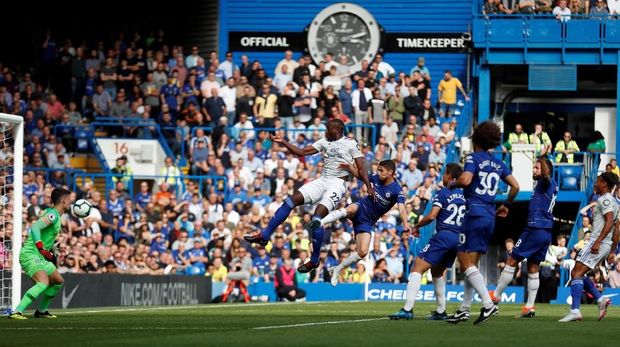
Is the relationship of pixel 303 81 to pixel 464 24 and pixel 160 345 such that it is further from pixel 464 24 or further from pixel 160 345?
pixel 160 345

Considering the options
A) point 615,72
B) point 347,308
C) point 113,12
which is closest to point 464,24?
point 615,72

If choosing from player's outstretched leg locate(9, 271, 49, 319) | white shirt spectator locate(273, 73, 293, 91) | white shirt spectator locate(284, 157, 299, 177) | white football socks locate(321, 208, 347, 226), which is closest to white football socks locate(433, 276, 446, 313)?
white football socks locate(321, 208, 347, 226)

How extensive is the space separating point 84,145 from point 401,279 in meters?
9.53

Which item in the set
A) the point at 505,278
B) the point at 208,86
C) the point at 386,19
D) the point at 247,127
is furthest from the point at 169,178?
the point at 505,278

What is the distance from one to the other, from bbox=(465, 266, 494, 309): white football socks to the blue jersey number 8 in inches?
36.2

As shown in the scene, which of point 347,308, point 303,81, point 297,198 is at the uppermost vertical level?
point 303,81

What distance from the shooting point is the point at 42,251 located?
17406 mm

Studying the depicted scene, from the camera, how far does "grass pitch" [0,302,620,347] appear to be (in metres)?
12.9

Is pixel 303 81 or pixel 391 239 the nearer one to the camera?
pixel 391 239

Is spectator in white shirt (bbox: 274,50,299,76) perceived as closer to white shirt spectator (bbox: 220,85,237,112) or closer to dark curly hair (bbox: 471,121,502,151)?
white shirt spectator (bbox: 220,85,237,112)

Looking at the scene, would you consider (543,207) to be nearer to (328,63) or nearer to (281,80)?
(281,80)

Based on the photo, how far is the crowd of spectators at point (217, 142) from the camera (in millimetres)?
30422

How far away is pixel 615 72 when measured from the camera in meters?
38.5

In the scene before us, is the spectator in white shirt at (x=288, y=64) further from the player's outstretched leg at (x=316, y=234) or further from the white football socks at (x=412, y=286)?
the white football socks at (x=412, y=286)
